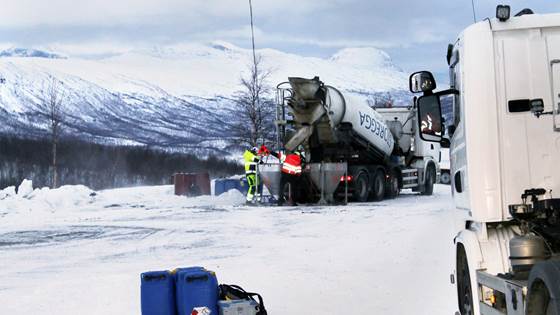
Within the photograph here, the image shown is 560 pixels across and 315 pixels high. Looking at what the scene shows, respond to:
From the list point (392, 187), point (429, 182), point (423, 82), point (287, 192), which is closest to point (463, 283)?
point (423, 82)

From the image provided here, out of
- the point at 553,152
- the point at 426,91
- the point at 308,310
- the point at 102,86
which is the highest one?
the point at 102,86

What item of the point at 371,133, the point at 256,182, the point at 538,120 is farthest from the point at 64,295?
the point at 371,133

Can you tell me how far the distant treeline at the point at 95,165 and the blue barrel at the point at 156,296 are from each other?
42.5 meters

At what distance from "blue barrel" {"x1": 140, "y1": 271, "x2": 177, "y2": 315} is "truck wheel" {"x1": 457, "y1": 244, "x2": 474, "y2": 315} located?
2475 mm

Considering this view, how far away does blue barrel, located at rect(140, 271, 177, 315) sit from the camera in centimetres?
638

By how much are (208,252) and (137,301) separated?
4.18 m

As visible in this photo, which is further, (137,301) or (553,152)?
(137,301)

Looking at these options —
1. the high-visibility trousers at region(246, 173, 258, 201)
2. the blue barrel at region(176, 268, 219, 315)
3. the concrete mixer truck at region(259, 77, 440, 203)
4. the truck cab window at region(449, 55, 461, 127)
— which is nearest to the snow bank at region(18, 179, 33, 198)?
the high-visibility trousers at region(246, 173, 258, 201)

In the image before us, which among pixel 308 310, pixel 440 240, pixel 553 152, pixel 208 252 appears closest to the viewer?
pixel 553 152

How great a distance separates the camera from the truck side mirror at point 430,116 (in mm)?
6801

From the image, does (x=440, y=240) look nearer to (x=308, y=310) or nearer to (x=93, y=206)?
(x=308, y=310)

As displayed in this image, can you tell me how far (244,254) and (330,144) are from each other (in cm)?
1266

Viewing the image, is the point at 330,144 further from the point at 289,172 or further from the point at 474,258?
the point at 474,258

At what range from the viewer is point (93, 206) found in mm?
24094
